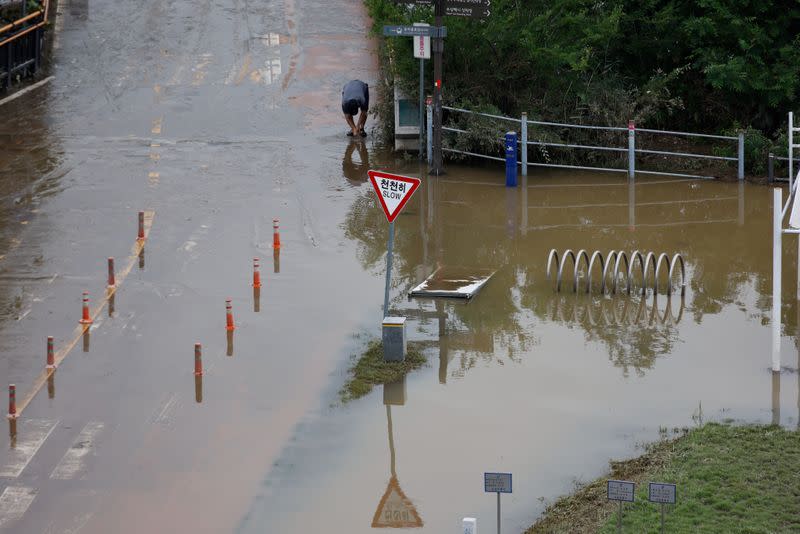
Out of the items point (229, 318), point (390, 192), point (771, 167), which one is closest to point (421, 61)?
point (771, 167)

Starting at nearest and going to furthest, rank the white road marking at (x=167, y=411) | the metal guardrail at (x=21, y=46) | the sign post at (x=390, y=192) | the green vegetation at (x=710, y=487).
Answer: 1. the green vegetation at (x=710, y=487)
2. the white road marking at (x=167, y=411)
3. the sign post at (x=390, y=192)
4. the metal guardrail at (x=21, y=46)

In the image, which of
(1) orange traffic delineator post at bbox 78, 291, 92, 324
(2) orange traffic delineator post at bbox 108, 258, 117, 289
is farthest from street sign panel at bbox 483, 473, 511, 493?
(2) orange traffic delineator post at bbox 108, 258, 117, 289

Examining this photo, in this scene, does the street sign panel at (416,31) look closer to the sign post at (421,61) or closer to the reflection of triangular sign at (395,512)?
the sign post at (421,61)

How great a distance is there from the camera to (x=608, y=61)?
97.6ft

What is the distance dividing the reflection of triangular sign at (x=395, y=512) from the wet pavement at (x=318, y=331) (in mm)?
31

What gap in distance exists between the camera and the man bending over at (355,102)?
2967 centimetres

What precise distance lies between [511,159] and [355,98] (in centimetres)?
554

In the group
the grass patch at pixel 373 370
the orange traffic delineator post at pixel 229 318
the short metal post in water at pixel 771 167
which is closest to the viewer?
the grass patch at pixel 373 370

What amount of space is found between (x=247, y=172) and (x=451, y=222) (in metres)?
5.66

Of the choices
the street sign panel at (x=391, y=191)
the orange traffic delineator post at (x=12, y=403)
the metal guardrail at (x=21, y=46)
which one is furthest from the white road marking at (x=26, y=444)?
the metal guardrail at (x=21, y=46)

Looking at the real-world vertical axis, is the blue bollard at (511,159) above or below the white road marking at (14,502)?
above

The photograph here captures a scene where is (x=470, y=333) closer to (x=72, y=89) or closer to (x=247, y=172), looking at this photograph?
(x=247, y=172)

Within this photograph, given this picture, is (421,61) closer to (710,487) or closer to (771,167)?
(771,167)

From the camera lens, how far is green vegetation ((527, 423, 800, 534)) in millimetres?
11156
